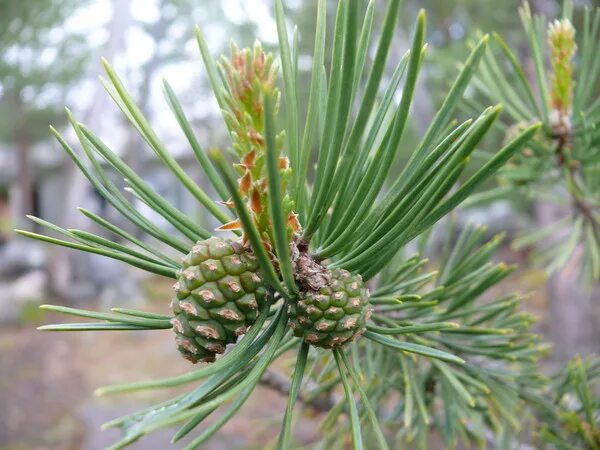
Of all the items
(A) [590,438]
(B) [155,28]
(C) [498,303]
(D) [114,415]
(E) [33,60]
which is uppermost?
(B) [155,28]

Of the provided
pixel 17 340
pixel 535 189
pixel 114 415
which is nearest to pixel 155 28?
pixel 17 340

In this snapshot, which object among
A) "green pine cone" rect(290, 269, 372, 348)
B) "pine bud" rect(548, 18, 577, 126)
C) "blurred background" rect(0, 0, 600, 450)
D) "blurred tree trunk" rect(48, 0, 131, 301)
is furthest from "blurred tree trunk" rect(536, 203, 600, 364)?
"blurred tree trunk" rect(48, 0, 131, 301)

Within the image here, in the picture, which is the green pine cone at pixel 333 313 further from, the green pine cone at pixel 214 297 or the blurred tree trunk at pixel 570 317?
the blurred tree trunk at pixel 570 317

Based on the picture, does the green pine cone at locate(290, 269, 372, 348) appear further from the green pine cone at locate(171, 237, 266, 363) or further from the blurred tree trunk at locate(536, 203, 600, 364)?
the blurred tree trunk at locate(536, 203, 600, 364)

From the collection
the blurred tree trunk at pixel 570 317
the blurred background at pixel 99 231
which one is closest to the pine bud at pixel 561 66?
the blurred background at pixel 99 231

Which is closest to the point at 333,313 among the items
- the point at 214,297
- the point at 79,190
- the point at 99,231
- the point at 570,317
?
the point at 214,297

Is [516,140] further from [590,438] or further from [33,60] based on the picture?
[33,60]
